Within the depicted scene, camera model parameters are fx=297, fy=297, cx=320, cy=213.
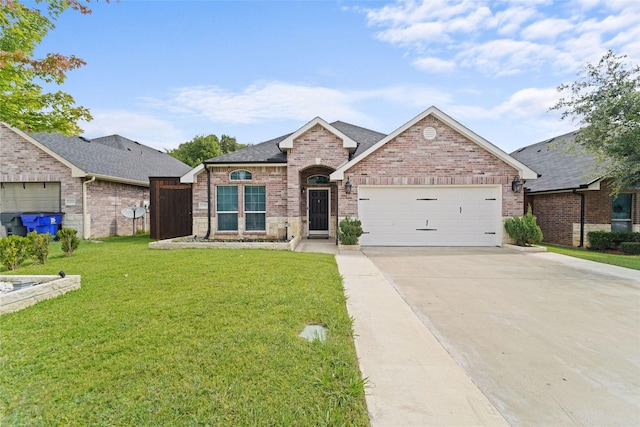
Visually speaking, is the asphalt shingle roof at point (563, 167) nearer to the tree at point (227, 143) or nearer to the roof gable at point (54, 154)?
the roof gable at point (54, 154)

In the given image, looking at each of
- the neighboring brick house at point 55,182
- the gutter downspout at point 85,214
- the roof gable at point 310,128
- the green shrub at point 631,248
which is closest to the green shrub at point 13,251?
the gutter downspout at point 85,214

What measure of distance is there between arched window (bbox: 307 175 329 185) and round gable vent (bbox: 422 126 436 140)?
4.69m

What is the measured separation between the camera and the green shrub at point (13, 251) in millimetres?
6621

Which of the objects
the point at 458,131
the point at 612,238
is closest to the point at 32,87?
the point at 458,131

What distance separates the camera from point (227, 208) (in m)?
12.9

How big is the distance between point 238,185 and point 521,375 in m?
11.7

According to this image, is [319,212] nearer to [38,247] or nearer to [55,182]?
[38,247]

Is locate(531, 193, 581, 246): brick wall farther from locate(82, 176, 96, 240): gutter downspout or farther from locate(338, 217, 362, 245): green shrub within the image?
locate(82, 176, 96, 240): gutter downspout

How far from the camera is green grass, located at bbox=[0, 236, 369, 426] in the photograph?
2176 millimetres

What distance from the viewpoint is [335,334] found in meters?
3.51

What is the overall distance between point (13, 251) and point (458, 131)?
13.7 m

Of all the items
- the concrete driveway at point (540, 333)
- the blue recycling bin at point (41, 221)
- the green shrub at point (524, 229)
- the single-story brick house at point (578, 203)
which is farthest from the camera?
the single-story brick house at point (578, 203)

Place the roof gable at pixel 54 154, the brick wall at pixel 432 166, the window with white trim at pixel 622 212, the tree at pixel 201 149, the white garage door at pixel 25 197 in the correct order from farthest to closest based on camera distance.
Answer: the tree at pixel 201 149 < the white garage door at pixel 25 197 < the roof gable at pixel 54 154 < the window with white trim at pixel 622 212 < the brick wall at pixel 432 166

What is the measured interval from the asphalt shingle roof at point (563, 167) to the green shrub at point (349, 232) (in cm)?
795
